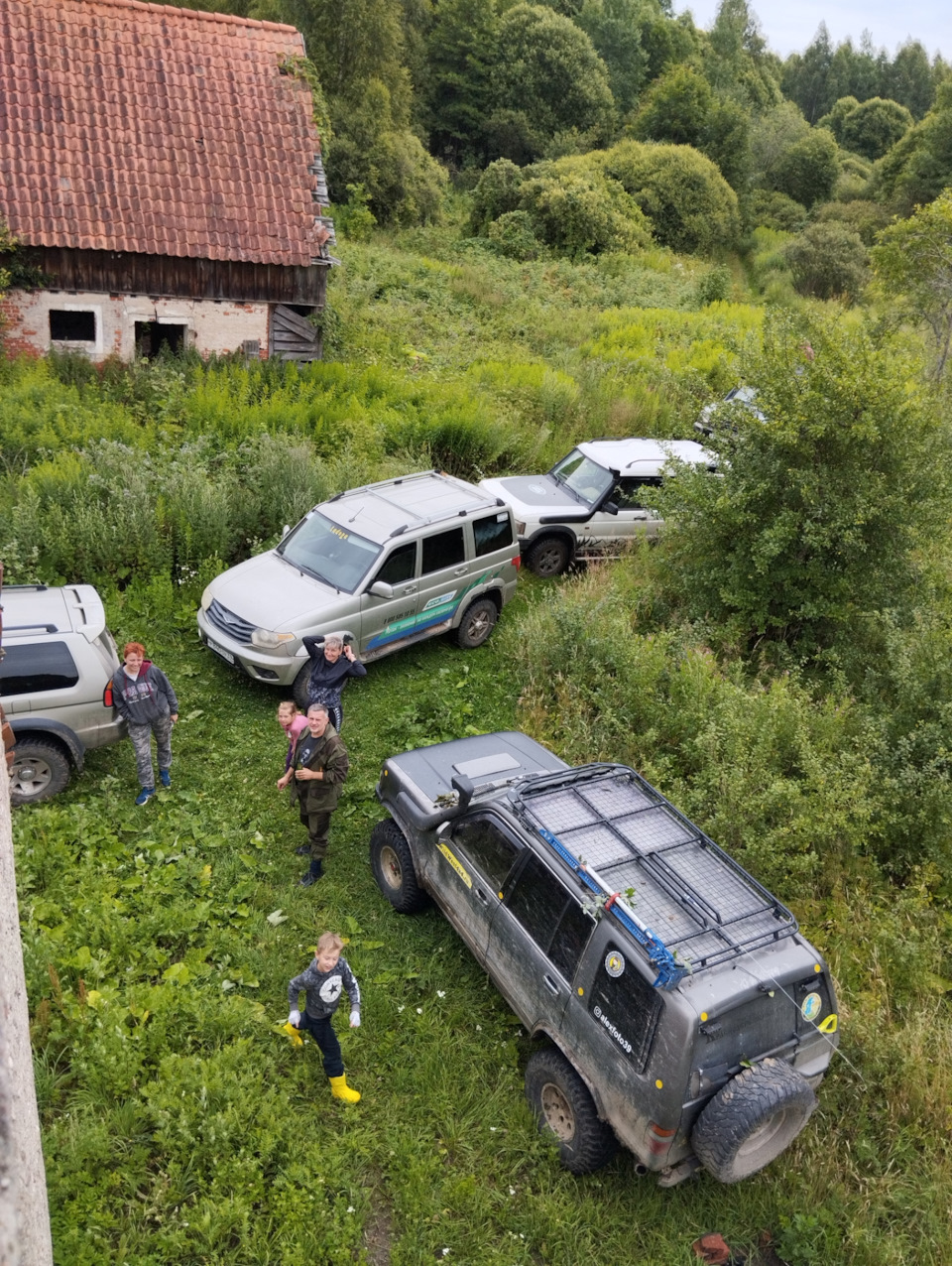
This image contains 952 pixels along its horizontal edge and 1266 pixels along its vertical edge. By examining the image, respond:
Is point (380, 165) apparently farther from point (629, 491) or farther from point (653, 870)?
point (653, 870)

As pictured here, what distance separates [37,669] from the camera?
7.62 meters

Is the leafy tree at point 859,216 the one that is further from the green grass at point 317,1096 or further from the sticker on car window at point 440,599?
the green grass at point 317,1096

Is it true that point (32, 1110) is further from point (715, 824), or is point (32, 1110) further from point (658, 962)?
point (715, 824)

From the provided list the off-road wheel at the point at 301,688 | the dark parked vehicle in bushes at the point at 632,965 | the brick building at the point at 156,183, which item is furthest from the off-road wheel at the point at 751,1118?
the brick building at the point at 156,183

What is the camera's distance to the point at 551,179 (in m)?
33.7

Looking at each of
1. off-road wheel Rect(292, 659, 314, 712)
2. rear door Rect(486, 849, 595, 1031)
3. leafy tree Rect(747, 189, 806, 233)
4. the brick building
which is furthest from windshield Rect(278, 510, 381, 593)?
leafy tree Rect(747, 189, 806, 233)

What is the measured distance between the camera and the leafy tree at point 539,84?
43469 millimetres

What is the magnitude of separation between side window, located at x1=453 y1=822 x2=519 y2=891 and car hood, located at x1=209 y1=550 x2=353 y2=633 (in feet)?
11.5

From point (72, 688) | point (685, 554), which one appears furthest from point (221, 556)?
point (685, 554)

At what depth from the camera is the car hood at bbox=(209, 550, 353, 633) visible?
30.7 ft

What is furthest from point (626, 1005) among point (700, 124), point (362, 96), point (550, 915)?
point (700, 124)

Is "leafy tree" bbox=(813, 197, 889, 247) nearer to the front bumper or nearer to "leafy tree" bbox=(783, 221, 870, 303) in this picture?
"leafy tree" bbox=(783, 221, 870, 303)

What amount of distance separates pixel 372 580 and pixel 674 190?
3437 centimetres

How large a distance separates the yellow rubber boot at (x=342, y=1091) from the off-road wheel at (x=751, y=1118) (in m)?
2.13
